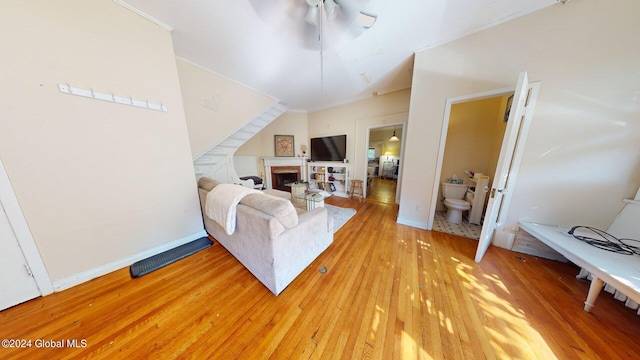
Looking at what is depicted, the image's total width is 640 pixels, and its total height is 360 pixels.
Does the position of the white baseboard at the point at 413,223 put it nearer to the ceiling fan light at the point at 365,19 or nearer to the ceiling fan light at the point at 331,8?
the ceiling fan light at the point at 365,19

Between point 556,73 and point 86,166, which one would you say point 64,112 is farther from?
point 556,73

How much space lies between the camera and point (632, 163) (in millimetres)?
1421

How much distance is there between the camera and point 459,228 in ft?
8.10

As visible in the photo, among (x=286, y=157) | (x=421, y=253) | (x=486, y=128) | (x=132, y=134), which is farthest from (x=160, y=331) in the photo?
(x=486, y=128)

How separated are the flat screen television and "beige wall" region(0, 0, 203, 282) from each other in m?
2.78

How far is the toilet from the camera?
254 centimetres

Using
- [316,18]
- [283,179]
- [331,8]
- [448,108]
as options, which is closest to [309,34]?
[316,18]

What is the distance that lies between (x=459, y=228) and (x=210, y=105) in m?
4.37

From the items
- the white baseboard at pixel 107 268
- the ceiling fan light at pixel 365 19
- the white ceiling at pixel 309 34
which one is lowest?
the white baseboard at pixel 107 268

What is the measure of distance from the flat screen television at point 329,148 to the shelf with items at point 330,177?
6.2 inches

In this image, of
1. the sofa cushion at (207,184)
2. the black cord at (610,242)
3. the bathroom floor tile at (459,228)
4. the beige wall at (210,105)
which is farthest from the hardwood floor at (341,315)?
the beige wall at (210,105)

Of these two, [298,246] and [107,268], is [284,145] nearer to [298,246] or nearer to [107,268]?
[298,246]

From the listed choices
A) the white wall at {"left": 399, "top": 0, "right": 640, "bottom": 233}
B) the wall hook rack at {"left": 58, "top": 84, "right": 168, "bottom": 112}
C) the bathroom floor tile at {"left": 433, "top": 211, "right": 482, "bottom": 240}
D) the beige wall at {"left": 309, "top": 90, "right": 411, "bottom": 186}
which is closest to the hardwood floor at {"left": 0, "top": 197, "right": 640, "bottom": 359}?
the bathroom floor tile at {"left": 433, "top": 211, "right": 482, "bottom": 240}

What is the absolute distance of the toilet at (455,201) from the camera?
8.35ft
